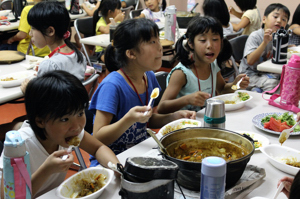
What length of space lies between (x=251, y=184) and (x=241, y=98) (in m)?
0.97

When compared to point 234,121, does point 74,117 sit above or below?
above

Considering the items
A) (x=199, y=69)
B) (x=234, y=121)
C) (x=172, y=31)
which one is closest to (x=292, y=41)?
(x=172, y=31)

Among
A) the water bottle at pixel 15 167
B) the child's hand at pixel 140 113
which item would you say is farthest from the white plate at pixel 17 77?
the water bottle at pixel 15 167

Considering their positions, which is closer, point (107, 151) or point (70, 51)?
point (107, 151)

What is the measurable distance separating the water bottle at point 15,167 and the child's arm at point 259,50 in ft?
8.84

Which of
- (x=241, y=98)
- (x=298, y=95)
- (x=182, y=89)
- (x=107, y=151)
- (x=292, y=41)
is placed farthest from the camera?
(x=292, y=41)

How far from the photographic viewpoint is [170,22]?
12.0 ft

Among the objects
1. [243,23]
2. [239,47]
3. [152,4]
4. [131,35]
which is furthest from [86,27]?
[131,35]

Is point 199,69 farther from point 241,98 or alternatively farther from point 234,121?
point 234,121

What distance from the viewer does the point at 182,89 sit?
7.48 feet

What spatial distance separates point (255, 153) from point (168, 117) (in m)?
0.61

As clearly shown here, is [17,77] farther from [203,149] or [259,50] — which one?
[259,50]

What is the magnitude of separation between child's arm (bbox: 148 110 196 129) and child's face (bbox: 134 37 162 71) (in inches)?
11.3

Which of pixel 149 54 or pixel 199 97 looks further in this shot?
pixel 199 97
